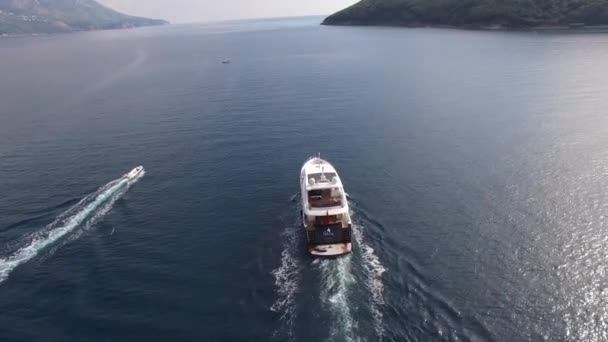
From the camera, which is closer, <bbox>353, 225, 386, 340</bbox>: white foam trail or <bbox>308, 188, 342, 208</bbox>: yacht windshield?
<bbox>353, 225, 386, 340</bbox>: white foam trail

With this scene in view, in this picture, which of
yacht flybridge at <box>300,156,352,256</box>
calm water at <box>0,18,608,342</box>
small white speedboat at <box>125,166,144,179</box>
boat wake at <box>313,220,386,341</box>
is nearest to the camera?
boat wake at <box>313,220,386,341</box>

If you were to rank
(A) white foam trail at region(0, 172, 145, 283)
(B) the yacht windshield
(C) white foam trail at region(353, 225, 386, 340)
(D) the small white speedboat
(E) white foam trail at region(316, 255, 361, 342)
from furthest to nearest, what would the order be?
(D) the small white speedboat
(B) the yacht windshield
(A) white foam trail at region(0, 172, 145, 283)
(C) white foam trail at region(353, 225, 386, 340)
(E) white foam trail at region(316, 255, 361, 342)

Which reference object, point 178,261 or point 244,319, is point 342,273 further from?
point 178,261

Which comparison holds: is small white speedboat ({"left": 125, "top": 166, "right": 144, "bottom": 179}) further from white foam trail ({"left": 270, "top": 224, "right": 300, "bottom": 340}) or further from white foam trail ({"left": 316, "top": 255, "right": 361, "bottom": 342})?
white foam trail ({"left": 316, "top": 255, "right": 361, "bottom": 342})

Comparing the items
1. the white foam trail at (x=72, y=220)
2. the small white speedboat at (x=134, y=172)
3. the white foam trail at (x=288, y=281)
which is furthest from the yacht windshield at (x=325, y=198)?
the small white speedboat at (x=134, y=172)

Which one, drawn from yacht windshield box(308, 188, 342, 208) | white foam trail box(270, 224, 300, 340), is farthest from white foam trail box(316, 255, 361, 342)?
yacht windshield box(308, 188, 342, 208)

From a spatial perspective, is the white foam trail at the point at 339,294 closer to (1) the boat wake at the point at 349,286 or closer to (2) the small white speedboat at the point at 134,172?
(1) the boat wake at the point at 349,286

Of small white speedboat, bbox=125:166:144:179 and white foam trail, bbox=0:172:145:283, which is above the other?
small white speedboat, bbox=125:166:144:179

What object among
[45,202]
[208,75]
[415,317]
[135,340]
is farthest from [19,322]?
[208,75]
